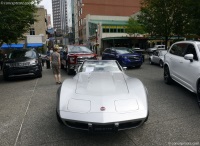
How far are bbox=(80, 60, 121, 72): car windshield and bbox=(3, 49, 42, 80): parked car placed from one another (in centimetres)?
523

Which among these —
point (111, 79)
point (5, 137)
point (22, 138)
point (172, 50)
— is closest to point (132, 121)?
point (111, 79)

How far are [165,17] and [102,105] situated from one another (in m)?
18.7

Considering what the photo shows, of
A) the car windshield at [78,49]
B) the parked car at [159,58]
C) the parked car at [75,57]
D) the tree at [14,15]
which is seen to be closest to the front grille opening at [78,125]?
the parked car at [75,57]

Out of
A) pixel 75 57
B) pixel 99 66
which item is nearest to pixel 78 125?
pixel 99 66

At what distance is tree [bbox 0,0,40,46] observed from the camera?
10453 millimetres

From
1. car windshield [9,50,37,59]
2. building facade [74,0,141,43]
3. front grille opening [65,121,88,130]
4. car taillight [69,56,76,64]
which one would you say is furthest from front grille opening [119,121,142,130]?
building facade [74,0,141,43]

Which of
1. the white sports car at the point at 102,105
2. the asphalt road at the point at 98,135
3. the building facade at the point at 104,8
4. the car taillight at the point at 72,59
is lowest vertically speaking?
the asphalt road at the point at 98,135

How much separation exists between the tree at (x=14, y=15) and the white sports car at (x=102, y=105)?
8.11m

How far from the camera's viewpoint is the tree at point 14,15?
1045 cm

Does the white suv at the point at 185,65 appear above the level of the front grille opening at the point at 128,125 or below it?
above

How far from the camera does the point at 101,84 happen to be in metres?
4.19

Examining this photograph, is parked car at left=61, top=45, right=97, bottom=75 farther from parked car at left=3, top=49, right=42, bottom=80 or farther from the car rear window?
the car rear window

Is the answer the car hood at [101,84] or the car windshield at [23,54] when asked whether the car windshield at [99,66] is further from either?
the car windshield at [23,54]

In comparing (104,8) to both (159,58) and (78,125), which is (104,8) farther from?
(78,125)
